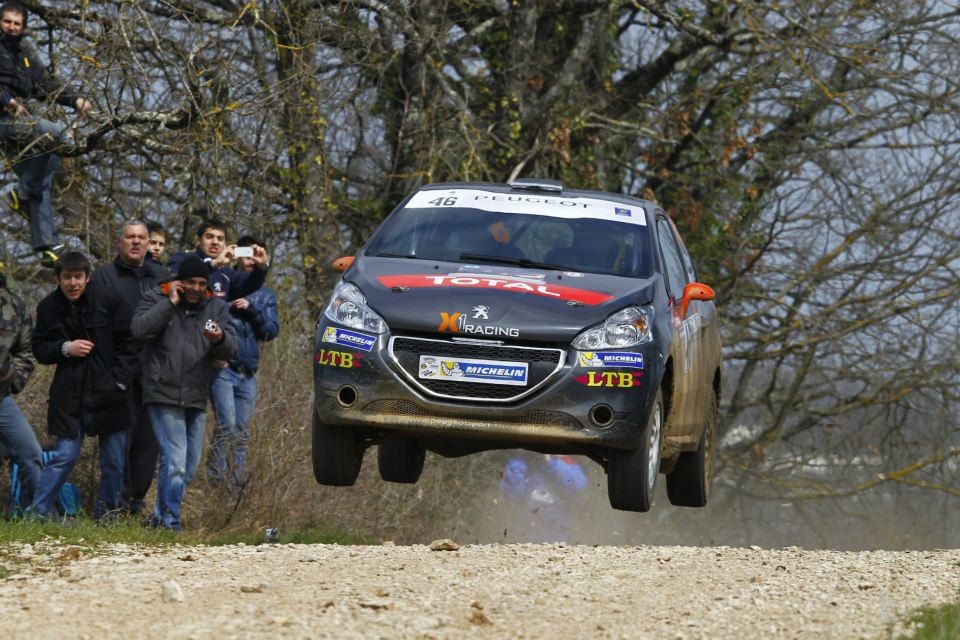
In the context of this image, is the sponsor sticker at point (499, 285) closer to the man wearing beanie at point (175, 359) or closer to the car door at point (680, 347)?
the car door at point (680, 347)

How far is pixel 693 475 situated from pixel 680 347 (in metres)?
1.86

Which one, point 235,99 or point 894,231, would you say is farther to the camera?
point 894,231

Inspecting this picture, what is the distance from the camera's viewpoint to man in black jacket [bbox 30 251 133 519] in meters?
10.9

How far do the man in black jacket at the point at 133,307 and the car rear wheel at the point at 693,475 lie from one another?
3723 millimetres

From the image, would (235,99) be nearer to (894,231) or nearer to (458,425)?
(458,425)

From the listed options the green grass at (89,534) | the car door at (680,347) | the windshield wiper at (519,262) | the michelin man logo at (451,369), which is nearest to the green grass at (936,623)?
the car door at (680,347)

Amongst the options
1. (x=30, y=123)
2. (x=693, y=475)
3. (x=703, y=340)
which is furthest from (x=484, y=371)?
(x=30, y=123)

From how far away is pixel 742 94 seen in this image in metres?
23.0

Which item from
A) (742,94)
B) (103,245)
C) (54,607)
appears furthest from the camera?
(742,94)

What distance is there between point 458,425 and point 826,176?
16950 millimetres

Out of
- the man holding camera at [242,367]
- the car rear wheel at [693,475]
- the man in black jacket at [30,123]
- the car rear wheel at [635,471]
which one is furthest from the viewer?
the man in black jacket at [30,123]

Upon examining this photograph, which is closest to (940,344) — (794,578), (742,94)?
(742,94)

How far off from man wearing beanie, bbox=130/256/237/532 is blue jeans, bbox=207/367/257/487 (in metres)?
1.02

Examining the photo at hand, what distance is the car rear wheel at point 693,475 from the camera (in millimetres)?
11055
